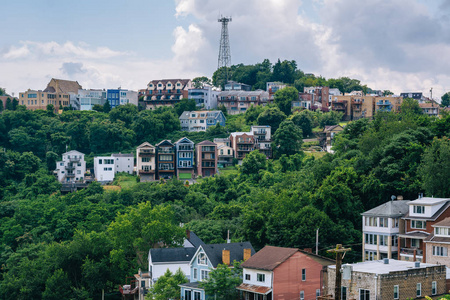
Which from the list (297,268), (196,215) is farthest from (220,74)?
(297,268)

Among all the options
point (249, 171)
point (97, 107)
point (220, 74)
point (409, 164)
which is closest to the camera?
point (409, 164)

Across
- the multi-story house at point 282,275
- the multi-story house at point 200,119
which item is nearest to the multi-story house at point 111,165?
the multi-story house at point 200,119

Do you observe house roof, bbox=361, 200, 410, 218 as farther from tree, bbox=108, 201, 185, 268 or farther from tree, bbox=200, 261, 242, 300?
tree, bbox=108, 201, 185, 268

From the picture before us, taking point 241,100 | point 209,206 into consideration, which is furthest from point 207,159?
point 241,100

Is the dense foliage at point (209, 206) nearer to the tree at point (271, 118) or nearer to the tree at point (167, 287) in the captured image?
the tree at point (167, 287)

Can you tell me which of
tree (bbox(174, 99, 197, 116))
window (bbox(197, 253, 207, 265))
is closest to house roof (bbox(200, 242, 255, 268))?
window (bbox(197, 253, 207, 265))

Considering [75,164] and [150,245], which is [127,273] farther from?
[75,164]
